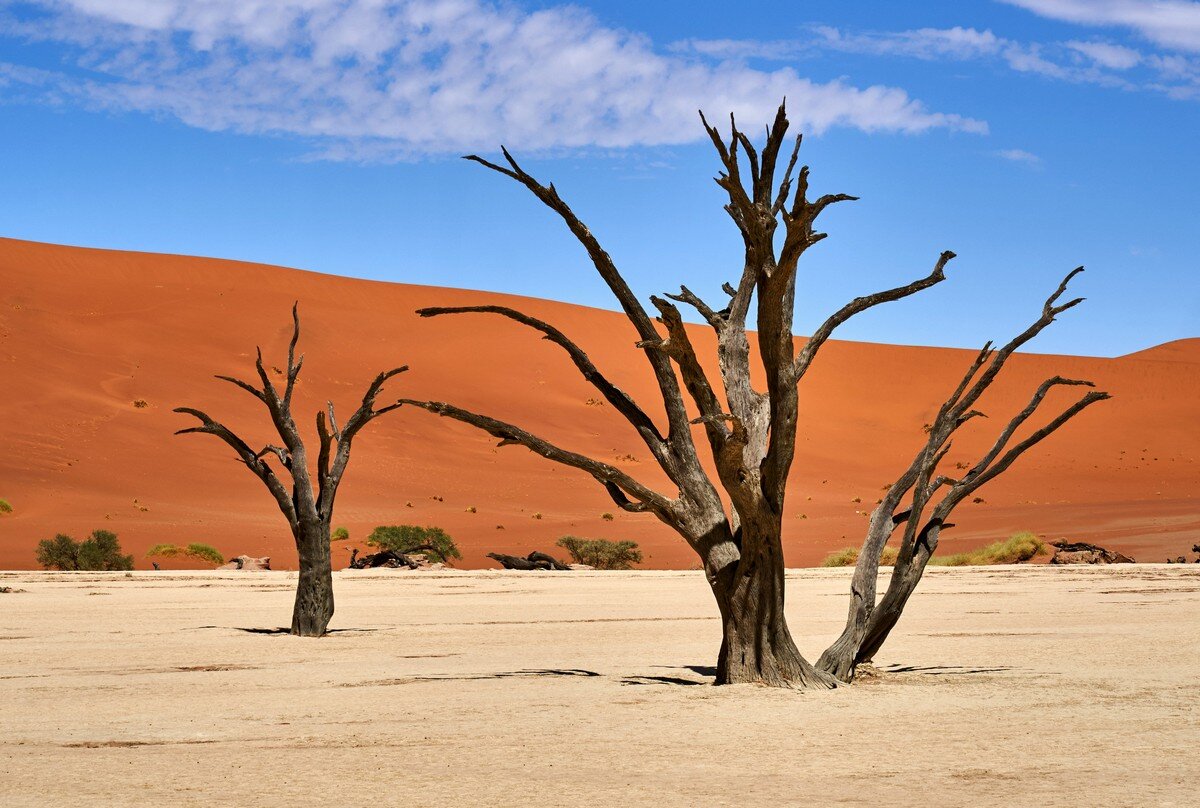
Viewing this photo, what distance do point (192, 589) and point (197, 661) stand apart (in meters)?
11.8

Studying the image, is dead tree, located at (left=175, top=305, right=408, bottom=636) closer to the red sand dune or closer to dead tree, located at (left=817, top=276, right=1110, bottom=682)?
dead tree, located at (left=817, top=276, right=1110, bottom=682)

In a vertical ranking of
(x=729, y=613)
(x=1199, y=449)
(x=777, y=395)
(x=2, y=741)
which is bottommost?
(x=2, y=741)

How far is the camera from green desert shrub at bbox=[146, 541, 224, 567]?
31984 mm

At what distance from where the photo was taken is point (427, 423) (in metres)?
57.9

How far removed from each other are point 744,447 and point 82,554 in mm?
24594

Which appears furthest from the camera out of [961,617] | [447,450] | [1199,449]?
[1199,449]

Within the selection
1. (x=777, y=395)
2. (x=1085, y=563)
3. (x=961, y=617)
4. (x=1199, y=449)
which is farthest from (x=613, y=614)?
(x=1199, y=449)

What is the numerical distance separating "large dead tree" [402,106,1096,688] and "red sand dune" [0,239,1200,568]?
12.0 metres

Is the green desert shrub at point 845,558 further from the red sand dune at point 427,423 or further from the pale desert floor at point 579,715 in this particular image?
the pale desert floor at point 579,715

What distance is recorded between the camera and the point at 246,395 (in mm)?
55312

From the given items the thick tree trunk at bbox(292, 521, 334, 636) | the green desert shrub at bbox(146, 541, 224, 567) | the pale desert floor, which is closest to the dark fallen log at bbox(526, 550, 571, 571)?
the green desert shrub at bbox(146, 541, 224, 567)

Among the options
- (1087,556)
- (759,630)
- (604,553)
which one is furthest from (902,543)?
(604,553)

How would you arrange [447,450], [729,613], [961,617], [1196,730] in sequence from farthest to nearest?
[447,450] < [961,617] < [729,613] < [1196,730]

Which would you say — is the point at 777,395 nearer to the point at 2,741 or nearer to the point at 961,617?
the point at 2,741
